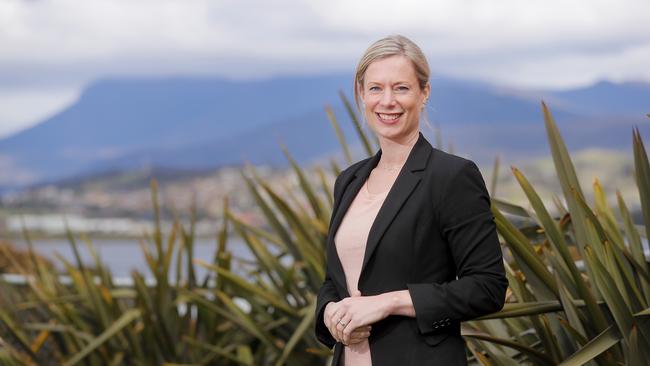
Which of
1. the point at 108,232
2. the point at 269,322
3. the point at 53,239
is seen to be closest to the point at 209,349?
the point at 269,322

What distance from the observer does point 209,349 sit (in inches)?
195

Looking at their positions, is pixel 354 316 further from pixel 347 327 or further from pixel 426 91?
pixel 426 91

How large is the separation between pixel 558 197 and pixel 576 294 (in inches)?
25.8

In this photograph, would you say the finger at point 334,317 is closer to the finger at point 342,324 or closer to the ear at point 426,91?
the finger at point 342,324

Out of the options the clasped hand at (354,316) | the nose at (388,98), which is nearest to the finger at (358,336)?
the clasped hand at (354,316)

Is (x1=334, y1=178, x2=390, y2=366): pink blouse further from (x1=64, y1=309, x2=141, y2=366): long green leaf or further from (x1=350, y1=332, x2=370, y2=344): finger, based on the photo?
(x1=64, y1=309, x2=141, y2=366): long green leaf

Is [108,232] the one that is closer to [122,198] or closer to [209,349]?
[122,198]

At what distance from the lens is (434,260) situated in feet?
6.57

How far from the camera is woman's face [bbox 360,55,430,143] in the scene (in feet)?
6.79

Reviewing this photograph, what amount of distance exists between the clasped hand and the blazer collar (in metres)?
0.06

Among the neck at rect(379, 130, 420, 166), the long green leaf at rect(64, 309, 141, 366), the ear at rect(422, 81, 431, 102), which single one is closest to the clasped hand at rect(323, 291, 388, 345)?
the neck at rect(379, 130, 420, 166)

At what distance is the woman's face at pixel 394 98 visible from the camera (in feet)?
6.79

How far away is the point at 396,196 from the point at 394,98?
0.20 m

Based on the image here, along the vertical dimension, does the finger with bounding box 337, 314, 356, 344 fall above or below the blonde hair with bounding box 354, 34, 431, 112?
below
